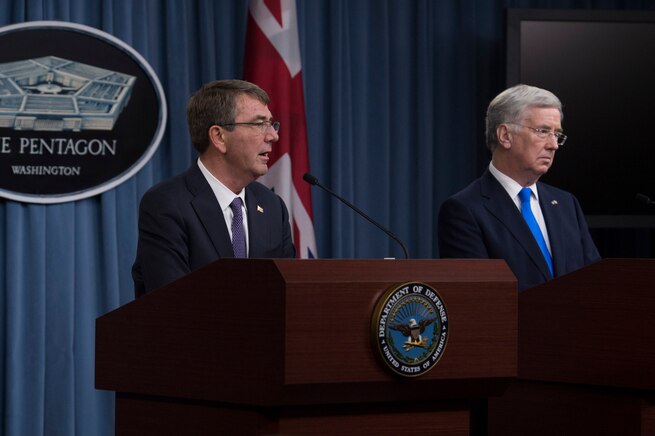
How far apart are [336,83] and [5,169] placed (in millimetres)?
1648

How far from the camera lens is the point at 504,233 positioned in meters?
3.76

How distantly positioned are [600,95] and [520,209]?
6.10ft

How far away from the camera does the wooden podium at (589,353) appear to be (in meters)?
2.80

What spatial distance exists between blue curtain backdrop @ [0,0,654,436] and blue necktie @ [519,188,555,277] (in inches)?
71.6

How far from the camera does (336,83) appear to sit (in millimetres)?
5641

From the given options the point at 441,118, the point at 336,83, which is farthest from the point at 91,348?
the point at 441,118

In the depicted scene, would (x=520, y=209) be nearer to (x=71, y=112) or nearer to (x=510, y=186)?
(x=510, y=186)

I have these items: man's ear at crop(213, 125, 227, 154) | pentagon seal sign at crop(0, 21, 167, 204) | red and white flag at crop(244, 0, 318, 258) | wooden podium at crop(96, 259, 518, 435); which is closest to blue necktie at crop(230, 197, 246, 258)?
man's ear at crop(213, 125, 227, 154)

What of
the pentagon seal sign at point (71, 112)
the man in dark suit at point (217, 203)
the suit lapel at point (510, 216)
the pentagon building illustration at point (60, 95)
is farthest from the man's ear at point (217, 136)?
the pentagon building illustration at point (60, 95)

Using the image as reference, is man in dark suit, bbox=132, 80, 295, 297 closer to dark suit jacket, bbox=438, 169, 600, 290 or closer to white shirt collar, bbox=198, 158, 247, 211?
white shirt collar, bbox=198, 158, 247, 211

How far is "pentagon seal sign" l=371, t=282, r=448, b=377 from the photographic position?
226 cm

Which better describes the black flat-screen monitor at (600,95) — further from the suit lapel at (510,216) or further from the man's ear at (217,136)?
the man's ear at (217,136)

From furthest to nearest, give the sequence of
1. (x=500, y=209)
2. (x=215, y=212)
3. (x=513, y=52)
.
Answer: (x=513, y=52), (x=500, y=209), (x=215, y=212)

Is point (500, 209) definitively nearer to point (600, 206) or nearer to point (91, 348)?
point (600, 206)
